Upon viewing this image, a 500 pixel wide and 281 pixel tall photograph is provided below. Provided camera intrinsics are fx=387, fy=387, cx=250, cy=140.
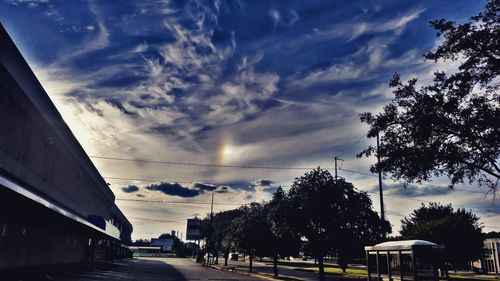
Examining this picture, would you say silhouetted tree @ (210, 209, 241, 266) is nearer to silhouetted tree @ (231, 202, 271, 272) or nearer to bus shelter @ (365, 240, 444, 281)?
silhouetted tree @ (231, 202, 271, 272)

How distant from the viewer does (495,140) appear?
57.1 feet

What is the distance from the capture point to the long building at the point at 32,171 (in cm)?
1709

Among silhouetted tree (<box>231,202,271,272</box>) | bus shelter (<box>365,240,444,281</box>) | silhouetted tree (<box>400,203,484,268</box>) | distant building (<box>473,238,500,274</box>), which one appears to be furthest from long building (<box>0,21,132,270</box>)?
distant building (<box>473,238,500,274</box>)

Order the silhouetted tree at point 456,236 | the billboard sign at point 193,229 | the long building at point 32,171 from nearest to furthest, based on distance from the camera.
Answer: the long building at point 32,171, the silhouetted tree at point 456,236, the billboard sign at point 193,229

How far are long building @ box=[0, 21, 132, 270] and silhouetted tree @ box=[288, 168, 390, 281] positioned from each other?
1386 centimetres

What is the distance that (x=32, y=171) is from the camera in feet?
78.6

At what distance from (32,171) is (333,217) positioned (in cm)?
A: 1883

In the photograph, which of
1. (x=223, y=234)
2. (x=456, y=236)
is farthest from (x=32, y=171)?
(x=223, y=234)

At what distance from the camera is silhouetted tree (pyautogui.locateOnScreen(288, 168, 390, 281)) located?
23625mm

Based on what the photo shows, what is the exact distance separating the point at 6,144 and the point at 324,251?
1886cm

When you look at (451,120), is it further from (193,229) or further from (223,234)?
(193,229)

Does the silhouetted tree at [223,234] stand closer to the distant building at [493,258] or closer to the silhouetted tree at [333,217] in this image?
the silhouetted tree at [333,217]

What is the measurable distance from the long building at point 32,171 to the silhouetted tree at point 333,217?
13857 millimetres

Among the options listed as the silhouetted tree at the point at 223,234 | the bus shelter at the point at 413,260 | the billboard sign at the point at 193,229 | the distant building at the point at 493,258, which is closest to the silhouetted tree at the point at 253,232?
the silhouetted tree at the point at 223,234
